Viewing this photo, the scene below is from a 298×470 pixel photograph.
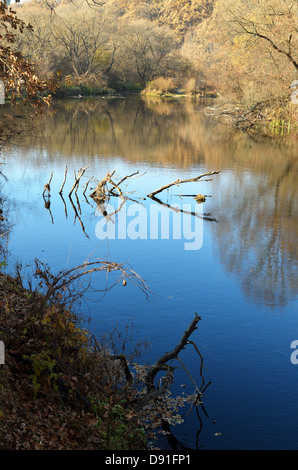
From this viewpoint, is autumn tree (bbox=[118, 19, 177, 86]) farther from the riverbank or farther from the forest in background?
the riverbank

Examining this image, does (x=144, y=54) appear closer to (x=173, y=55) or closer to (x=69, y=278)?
(x=173, y=55)

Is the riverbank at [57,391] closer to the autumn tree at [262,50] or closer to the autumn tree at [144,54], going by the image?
the autumn tree at [262,50]

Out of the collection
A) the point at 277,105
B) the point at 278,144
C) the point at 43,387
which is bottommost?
the point at 43,387

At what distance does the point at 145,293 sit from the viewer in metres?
14.3

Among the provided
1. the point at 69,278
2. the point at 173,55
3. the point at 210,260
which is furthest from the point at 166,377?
the point at 173,55

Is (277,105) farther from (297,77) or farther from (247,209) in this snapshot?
(247,209)

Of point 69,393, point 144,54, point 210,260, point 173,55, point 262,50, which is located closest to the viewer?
point 69,393

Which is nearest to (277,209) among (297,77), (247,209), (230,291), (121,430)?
(247,209)

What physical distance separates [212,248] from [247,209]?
484cm

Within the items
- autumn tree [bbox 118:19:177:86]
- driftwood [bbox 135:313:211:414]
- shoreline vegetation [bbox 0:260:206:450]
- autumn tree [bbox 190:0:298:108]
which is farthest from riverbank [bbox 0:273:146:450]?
autumn tree [bbox 118:19:177:86]

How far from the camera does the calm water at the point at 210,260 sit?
9.92 metres

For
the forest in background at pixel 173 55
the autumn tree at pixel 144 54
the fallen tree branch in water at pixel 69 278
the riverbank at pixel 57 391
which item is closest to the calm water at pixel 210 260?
the fallen tree branch in water at pixel 69 278

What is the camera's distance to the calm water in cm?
992

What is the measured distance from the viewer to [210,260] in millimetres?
16984
